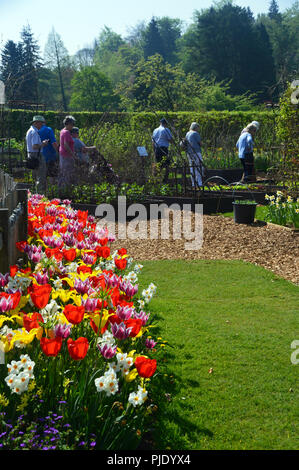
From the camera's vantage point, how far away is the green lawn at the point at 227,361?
2.76 meters

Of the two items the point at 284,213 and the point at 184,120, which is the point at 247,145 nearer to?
the point at 284,213

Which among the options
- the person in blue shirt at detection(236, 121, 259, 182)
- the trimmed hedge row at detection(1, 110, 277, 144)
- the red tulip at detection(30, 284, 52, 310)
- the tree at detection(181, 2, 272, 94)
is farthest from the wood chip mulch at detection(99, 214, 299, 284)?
the tree at detection(181, 2, 272, 94)

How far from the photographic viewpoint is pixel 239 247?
7.48 m

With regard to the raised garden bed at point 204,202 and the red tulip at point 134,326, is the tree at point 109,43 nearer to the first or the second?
the raised garden bed at point 204,202

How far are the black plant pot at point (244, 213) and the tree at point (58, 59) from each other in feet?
146

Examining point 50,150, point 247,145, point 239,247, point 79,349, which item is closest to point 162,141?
point 247,145

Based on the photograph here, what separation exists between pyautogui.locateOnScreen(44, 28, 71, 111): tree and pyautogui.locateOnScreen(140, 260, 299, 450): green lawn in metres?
47.9

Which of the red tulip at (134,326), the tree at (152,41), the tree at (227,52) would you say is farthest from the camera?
the tree at (152,41)

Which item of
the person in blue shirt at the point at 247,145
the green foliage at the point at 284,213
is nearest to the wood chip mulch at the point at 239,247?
the green foliage at the point at 284,213

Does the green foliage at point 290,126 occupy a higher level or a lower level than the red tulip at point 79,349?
higher

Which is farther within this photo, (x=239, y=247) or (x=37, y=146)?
(x=37, y=146)

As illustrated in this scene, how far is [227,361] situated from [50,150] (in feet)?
27.3
